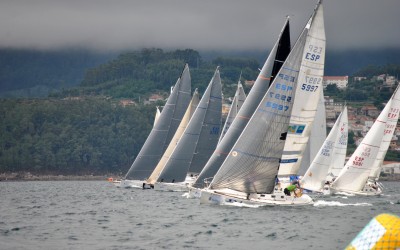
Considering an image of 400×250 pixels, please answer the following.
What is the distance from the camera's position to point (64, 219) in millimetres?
37406

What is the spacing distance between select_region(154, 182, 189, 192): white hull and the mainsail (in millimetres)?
21077

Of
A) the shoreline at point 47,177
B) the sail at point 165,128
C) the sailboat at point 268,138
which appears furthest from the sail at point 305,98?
the shoreline at point 47,177

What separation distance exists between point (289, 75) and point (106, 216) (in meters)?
10.6

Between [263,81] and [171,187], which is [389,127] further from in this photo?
[263,81]

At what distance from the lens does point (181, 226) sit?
33.4 meters

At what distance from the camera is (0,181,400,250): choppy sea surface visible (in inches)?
1092

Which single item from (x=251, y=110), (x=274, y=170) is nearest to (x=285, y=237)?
(x=274, y=170)

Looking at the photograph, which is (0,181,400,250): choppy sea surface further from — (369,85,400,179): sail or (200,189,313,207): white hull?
(369,85,400,179): sail

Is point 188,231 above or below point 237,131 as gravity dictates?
below

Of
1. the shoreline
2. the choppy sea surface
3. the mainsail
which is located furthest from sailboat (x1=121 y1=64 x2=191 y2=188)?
the shoreline

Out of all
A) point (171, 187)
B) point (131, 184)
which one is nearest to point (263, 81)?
point (171, 187)

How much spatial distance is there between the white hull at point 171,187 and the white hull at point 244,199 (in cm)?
2043

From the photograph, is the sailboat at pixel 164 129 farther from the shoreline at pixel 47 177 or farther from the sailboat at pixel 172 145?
the shoreline at pixel 47 177

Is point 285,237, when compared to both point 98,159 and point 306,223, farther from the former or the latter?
point 98,159
